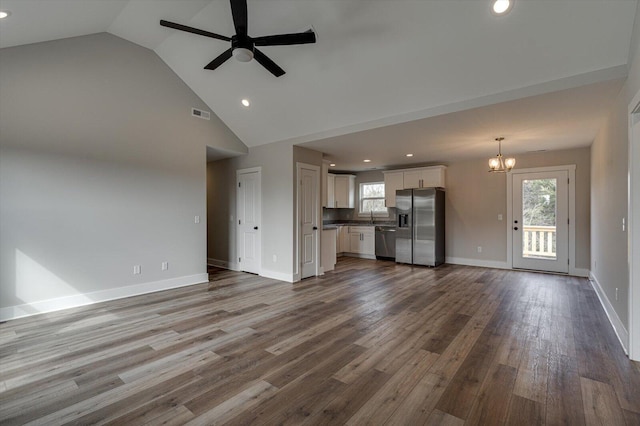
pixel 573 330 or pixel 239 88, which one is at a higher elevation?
pixel 239 88

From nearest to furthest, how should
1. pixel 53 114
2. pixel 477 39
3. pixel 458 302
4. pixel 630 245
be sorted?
pixel 630 245 < pixel 477 39 < pixel 53 114 < pixel 458 302

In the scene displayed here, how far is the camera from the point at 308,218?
18.6ft

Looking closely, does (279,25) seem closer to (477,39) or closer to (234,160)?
(477,39)

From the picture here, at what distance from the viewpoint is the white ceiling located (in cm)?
263

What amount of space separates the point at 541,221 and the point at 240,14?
6.65 m

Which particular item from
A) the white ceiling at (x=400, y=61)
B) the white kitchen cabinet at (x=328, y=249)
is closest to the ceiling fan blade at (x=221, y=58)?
the white ceiling at (x=400, y=61)

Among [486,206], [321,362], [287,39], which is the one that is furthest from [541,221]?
[287,39]

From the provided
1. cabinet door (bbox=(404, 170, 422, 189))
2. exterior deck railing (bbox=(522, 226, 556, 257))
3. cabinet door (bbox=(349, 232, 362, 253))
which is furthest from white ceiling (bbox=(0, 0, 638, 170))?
cabinet door (bbox=(349, 232, 362, 253))

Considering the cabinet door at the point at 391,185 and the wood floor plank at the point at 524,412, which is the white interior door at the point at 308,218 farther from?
the wood floor plank at the point at 524,412

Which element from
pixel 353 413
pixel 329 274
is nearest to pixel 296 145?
pixel 329 274

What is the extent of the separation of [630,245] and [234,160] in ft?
20.3

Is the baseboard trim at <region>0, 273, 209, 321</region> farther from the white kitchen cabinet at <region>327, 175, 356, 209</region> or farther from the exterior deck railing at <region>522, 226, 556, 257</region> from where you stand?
the exterior deck railing at <region>522, 226, 556, 257</region>

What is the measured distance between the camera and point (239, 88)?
4.58m

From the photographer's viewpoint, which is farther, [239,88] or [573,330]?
[239,88]
